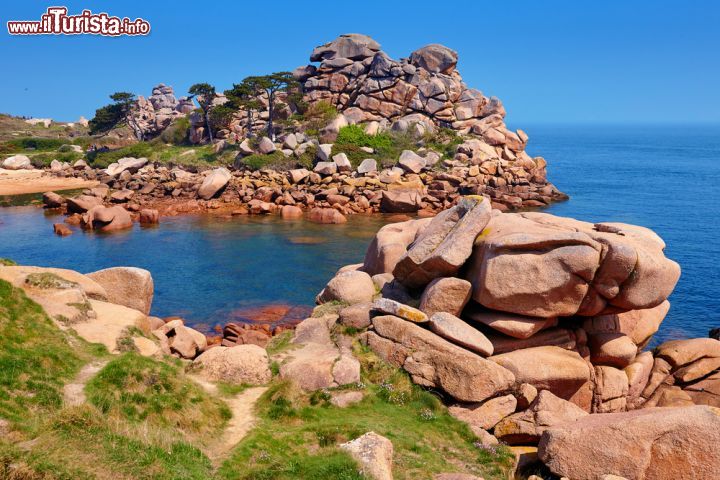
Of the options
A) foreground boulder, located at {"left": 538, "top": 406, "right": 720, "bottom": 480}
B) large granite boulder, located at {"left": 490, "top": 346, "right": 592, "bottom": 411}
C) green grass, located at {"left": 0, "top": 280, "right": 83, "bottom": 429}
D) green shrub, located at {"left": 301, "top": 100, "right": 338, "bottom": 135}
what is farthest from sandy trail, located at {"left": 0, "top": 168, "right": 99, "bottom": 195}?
foreground boulder, located at {"left": 538, "top": 406, "right": 720, "bottom": 480}

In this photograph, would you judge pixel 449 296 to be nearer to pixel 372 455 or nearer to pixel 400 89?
pixel 372 455

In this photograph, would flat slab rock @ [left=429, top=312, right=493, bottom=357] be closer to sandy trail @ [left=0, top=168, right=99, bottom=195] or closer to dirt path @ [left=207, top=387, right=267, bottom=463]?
dirt path @ [left=207, top=387, right=267, bottom=463]

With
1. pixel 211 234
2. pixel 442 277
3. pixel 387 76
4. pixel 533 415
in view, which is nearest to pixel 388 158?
Result: pixel 387 76

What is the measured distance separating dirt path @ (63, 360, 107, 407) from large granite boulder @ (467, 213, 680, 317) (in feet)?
47.1

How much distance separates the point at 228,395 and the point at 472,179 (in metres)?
58.0

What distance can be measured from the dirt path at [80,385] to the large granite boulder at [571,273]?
14352 millimetres

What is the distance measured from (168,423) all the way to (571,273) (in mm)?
14999

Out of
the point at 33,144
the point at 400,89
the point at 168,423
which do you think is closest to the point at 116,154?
the point at 33,144

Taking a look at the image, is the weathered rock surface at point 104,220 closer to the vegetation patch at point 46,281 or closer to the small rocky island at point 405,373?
the small rocky island at point 405,373

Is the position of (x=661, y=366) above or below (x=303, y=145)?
below

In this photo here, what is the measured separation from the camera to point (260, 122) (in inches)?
3654

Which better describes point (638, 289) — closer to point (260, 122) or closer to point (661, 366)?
point (661, 366)

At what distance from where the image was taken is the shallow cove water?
36469mm

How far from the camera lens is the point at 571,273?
2152 cm
